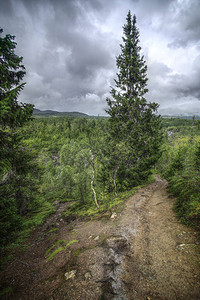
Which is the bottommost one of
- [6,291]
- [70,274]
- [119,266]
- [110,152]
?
[6,291]

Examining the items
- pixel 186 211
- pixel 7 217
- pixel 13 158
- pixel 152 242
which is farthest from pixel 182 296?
pixel 13 158

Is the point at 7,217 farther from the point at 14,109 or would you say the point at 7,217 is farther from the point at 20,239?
the point at 14,109

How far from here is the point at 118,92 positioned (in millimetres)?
14828

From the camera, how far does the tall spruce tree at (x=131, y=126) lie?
13.1 meters

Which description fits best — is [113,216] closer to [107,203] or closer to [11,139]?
[107,203]

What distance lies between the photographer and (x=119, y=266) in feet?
13.6

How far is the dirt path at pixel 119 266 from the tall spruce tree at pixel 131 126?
6.57m

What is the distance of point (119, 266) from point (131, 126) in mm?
12003

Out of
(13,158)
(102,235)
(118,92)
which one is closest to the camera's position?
(102,235)

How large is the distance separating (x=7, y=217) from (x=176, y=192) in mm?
10453

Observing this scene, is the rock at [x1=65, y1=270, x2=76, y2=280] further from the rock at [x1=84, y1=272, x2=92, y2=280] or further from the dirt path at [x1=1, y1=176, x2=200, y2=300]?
the rock at [x1=84, y1=272, x2=92, y2=280]

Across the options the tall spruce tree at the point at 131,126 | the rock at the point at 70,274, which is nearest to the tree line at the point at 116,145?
the tall spruce tree at the point at 131,126

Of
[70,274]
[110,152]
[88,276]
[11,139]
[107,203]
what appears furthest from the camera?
[110,152]

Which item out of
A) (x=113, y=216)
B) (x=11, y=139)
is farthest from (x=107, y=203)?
(x=11, y=139)
